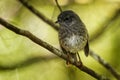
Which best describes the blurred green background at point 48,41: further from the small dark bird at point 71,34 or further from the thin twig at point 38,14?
the small dark bird at point 71,34

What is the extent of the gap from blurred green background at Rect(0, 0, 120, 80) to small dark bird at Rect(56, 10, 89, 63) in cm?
56

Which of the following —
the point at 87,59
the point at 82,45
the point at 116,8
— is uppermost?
the point at 82,45

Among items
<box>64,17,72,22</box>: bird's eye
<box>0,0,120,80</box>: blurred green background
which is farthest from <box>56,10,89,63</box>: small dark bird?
<box>0,0,120,80</box>: blurred green background

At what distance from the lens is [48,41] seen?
215 centimetres

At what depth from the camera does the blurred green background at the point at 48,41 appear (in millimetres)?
2107

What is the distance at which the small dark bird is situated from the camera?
154 centimetres

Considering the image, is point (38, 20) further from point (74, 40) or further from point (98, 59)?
point (74, 40)

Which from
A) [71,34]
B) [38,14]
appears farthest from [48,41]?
[71,34]

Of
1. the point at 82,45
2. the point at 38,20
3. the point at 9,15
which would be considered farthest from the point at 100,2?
the point at 82,45

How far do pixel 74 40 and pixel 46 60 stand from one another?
2.12 ft

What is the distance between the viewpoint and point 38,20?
2.16 meters

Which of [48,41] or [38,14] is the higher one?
[38,14]

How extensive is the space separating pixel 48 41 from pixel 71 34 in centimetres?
61

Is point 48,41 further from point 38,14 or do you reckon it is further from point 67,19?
point 67,19
